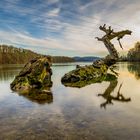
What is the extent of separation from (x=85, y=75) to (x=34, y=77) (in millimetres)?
9223

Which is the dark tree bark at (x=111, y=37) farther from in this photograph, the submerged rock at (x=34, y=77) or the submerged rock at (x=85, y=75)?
the submerged rock at (x=34, y=77)

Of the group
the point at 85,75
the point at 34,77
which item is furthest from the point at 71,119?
the point at 85,75

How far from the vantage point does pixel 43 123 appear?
39.7 feet

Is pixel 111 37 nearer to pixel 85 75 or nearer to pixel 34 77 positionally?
pixel 85 75

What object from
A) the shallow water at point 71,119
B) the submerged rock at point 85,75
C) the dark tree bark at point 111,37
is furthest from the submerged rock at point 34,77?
the dark tree bark at point 111,37

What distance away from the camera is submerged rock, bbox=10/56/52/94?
25844 mm

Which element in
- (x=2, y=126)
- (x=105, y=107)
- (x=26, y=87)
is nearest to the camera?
(x=2, y=126)

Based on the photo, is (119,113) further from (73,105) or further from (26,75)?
(26,75)

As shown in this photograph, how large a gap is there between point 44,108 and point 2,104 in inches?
128

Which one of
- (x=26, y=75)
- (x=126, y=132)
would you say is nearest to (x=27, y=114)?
(x=126, y=132)

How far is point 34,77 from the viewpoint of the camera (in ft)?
90.3

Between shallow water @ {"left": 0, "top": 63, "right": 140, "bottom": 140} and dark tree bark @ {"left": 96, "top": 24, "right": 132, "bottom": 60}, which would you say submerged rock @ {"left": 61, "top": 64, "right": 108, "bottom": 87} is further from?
shallow water @ {"left": 0, "top": 63, "right": 140, "bottom": 140}

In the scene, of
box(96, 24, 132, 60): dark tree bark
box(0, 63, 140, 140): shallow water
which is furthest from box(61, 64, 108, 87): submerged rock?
box(0, 63, 140, 140): shallow water

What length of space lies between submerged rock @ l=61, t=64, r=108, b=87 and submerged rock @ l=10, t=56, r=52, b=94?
273 cm
